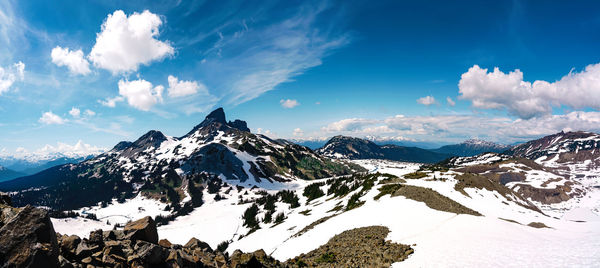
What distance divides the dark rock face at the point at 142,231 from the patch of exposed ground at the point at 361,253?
1238cm

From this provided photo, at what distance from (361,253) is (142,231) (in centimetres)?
1883

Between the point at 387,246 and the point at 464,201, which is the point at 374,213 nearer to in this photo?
the point at 387,246

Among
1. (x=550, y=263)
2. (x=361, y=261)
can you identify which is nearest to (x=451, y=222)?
(x=550, y=263)

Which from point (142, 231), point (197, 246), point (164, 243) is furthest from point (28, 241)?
point (197, 246)

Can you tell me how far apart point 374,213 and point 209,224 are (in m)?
114

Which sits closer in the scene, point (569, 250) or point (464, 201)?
point (569, 250)

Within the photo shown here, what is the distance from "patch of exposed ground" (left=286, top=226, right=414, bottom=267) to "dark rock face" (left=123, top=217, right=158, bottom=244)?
1238 cm

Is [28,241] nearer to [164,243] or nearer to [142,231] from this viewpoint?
[142,231]

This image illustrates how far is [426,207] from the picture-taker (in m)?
41.2

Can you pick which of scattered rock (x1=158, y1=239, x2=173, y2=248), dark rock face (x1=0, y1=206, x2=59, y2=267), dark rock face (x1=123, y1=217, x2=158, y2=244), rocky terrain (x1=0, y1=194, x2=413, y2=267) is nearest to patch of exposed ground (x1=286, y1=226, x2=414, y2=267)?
rocky terrain (x1=0, y1=194, x2=413, y2=267)

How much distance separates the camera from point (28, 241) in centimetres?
1074

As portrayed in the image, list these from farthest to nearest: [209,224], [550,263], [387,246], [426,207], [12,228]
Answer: [209,224] < [426,207] < [387,246] < [550,263] < [12,228]

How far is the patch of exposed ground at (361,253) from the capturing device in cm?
2047

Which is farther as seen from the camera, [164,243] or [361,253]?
[361,253]
